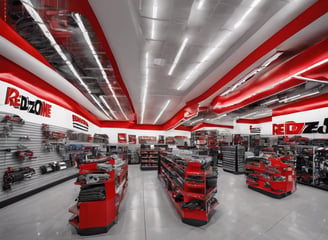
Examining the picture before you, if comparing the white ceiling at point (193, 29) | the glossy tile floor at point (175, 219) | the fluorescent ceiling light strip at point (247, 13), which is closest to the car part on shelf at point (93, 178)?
the glossy tile floor at point (175, 219)

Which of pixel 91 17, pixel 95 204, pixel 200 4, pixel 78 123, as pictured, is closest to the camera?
pixel 200 4

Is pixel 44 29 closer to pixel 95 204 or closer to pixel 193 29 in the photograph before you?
pixel 193 29

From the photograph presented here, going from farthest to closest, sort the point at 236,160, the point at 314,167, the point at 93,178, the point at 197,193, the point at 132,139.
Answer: the point at 132,139, the point at 236,160, the point at 314,167, the point at 197,193, the point at 93,178

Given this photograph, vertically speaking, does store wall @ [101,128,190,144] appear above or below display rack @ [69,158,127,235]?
above

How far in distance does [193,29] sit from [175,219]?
4.14 m

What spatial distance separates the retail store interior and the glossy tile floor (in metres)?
0.03

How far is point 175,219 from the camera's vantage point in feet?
11.9

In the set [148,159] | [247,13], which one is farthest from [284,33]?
[148,159]

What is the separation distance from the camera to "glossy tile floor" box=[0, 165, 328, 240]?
300 cm

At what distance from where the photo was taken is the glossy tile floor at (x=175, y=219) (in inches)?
118

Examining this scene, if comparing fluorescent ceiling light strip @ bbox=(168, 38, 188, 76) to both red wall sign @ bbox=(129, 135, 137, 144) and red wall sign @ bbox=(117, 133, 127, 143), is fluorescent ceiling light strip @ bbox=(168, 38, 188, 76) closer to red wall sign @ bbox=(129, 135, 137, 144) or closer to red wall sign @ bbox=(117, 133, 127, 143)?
red wall sign @ bbox=(117, 133, 127, 143)

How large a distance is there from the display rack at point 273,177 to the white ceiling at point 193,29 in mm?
3775

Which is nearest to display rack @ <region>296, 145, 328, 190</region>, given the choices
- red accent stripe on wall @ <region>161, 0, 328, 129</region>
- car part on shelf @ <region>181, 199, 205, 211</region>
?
red accent stripe on wall @ <region>161, 0, 328, 129</region>

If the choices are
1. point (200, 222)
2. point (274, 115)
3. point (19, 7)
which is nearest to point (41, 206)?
point (200, 222)
